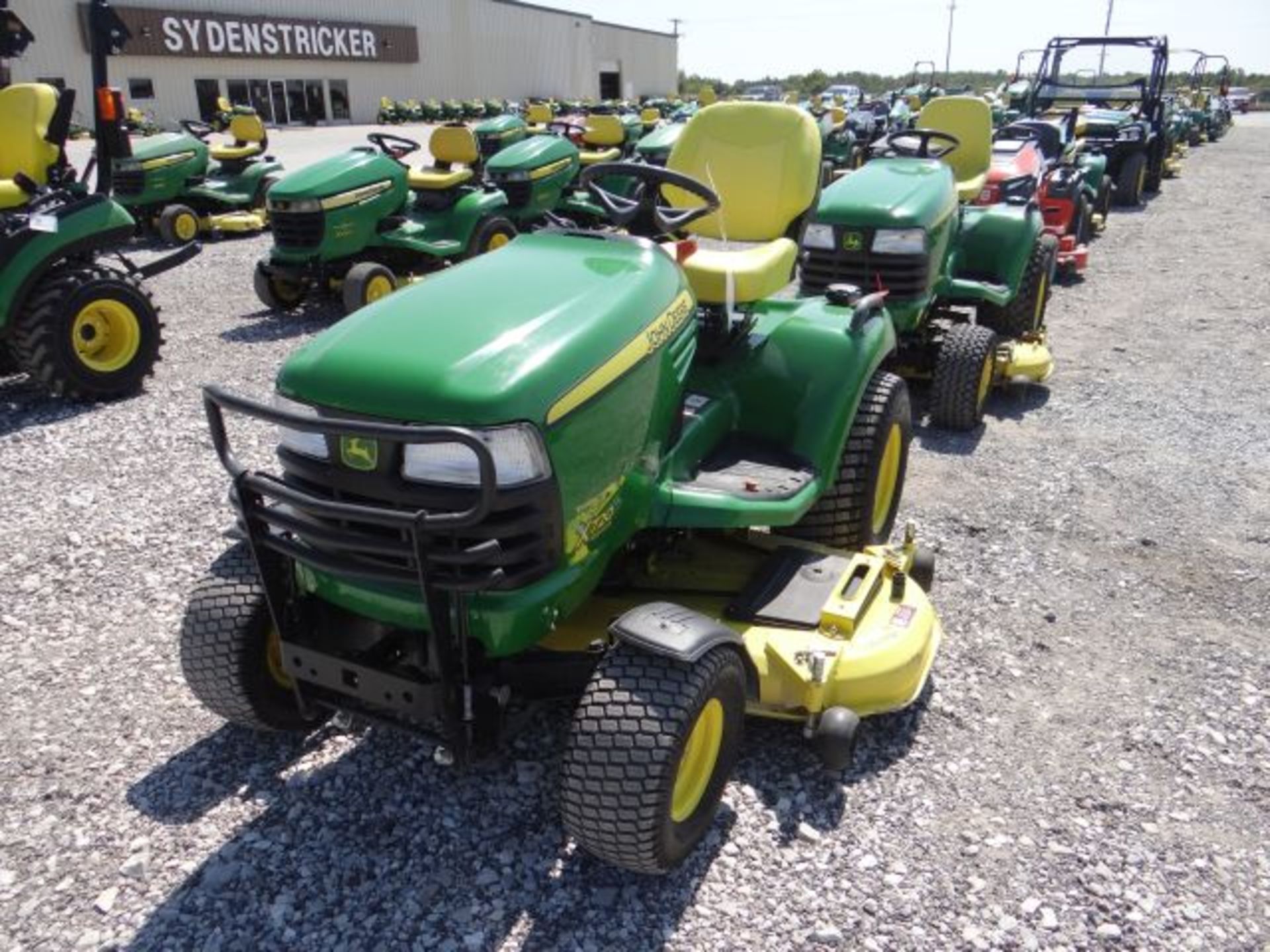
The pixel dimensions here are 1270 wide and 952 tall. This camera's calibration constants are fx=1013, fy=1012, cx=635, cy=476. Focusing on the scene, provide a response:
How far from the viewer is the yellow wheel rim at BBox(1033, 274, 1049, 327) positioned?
643 centimetres

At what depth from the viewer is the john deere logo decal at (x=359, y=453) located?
2148 mm

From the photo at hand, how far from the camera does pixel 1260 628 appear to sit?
354 cm

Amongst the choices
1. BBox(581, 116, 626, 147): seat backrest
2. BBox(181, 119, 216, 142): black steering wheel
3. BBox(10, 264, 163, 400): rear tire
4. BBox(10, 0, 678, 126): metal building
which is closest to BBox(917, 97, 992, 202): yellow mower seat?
BBox(10, 264, 163, 400): rear tire

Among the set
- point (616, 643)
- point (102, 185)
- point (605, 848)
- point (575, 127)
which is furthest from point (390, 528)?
point (575, 127)

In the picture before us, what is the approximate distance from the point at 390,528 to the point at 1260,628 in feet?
10.1

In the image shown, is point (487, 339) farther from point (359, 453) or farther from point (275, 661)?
point (275, 661)

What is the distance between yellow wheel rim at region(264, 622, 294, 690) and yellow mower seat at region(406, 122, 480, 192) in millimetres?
6541

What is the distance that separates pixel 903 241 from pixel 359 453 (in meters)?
3.86

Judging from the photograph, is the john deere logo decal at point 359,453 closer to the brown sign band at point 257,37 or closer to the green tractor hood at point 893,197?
the green tractor hood at point 893,197

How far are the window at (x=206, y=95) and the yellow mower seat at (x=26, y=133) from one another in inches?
1050

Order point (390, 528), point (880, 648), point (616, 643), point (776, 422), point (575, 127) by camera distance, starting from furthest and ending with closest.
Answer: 1. point (575, 127)
2. point (776, 422)
3. point (880, 648)
4. point (616, 643)
5. point (390, 528)

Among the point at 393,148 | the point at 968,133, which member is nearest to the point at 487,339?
the point at 968,133

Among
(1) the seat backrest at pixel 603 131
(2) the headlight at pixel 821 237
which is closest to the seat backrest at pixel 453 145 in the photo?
(1) the seat backrest at pixel 603 131

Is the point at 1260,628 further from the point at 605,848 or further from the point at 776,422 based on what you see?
the point at 605,848
